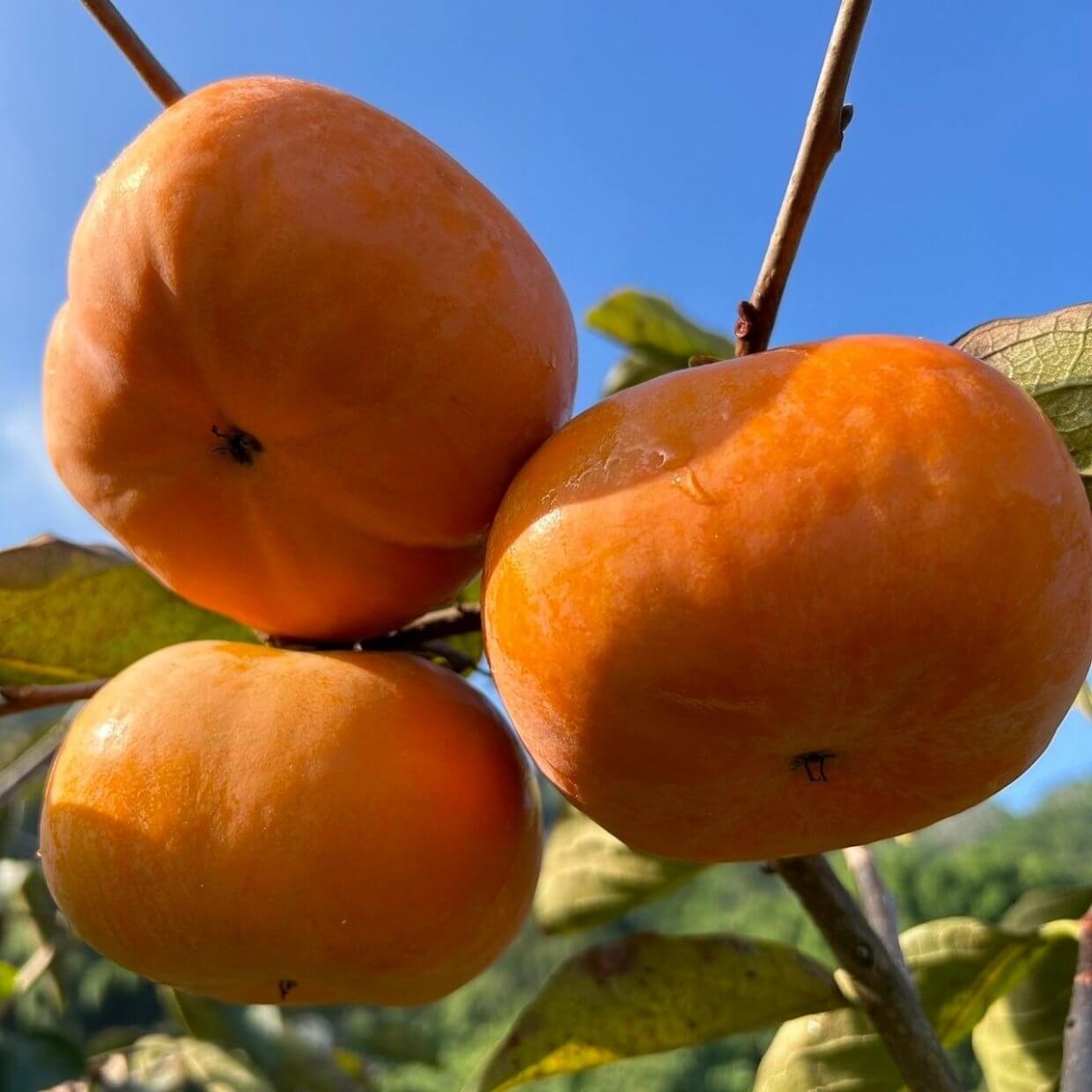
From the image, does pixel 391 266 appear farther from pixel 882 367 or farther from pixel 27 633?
pixel 27 633

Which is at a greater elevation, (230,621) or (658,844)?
(230,621)

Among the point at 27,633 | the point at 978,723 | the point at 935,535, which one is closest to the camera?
the point at 935,535

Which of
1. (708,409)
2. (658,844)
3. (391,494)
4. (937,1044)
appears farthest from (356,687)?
(937,1044)

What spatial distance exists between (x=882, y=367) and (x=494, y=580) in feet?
1.34

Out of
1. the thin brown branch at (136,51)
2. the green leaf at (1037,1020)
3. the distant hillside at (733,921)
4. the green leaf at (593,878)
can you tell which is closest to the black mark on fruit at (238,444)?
the thin brown branch at (136,51)

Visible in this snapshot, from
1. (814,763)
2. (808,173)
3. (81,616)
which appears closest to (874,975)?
(814,763)

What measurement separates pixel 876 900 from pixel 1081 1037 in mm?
439

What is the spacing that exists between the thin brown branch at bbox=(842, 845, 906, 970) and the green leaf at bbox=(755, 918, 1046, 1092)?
85 mm

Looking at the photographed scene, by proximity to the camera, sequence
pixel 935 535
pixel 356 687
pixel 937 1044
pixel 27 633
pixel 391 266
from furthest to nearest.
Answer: pixel 27 633, pixel 937 1044, pixel 356 687, pixel 391 266, pixel 935 535

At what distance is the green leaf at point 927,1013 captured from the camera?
5.69 feet

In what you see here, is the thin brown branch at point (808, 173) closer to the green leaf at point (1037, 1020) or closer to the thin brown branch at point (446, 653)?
the thin brown branch at point (446, 653)

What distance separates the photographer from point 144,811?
1.20 meters

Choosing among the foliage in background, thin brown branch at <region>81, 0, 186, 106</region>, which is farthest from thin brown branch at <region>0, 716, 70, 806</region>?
thin brown branch at <region>81, 0, 186, 106</region>

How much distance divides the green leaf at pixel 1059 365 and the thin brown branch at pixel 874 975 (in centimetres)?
64
